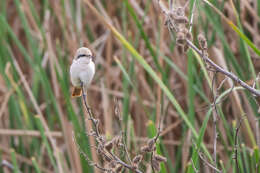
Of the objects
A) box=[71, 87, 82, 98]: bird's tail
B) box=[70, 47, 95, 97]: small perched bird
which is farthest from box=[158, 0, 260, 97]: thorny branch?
box=[71, 87, 82, 98]: bird's tail

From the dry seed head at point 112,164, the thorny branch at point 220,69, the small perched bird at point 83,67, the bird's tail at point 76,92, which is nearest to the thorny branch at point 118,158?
the dry seed head at point 112,164

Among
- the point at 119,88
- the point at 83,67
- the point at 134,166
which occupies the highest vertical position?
the point at 83,67

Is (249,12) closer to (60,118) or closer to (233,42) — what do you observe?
(233,42)

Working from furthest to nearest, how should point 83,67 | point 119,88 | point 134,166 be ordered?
1. point 119,88
2. point 83,67
3. point 134,166

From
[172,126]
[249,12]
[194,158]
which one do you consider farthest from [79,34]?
[194,158]

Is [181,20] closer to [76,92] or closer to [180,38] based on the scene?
[180,38]

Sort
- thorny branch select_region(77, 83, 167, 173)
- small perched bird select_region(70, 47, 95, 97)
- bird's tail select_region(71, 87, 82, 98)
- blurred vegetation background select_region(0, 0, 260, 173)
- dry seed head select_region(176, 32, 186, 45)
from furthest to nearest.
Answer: blurred vegetation background select_region(0, 0, 260, 173) → bird's tail select_region(71, 87, 82, 98) → small perched bird select_region(70, 47, 95, 97) → thorny branch select_region(77, 83, 167, 173) → dry seed head select_region(176, 32, 186, 45)

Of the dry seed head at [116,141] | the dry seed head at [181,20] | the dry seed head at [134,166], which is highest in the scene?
the dry seed head at [181,20]

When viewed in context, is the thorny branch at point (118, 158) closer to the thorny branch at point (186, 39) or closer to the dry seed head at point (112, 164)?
the dry seed head at point (112, 164)

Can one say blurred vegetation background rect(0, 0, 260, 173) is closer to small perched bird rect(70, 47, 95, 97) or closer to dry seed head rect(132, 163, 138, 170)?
small perched bird rect(70, 47, 95, 97)

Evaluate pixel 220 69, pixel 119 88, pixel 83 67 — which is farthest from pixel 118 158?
pixel 119 88

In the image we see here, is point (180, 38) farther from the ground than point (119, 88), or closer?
farther from the ground

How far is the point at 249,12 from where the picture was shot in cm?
302

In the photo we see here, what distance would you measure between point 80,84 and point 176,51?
1.25 metres
